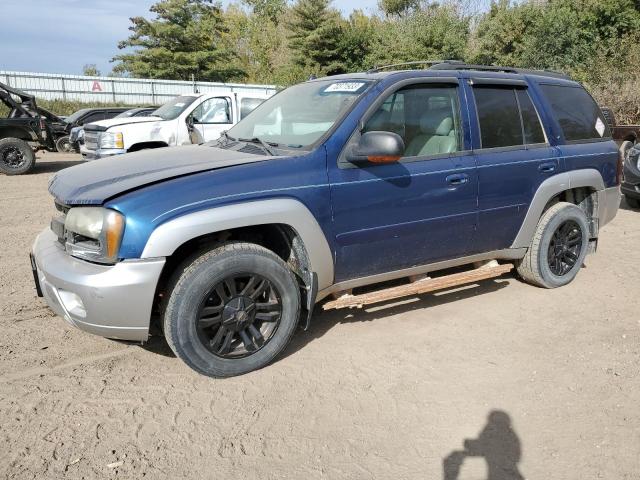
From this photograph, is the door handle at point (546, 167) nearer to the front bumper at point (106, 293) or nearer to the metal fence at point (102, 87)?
the front bumper at point (106, 293)

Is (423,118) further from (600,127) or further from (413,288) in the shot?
(600,127)

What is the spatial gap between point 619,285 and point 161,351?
163 inches

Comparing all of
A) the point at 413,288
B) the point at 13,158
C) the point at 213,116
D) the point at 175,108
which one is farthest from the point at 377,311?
the point at 13,158

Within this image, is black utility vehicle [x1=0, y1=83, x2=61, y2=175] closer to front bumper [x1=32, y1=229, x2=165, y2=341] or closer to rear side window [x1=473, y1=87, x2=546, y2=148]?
front bumper [x1=32, y1=229, x2=165, y2=341]

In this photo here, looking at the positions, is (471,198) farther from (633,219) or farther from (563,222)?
→ (633,219)

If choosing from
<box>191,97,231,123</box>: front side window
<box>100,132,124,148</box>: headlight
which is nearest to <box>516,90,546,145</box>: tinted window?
<box>191,97,231,123</box>: front side window

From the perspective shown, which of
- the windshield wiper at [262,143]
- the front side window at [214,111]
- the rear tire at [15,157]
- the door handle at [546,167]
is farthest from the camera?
the rear tire at [15,157]

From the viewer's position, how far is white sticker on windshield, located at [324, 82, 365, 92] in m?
3.89

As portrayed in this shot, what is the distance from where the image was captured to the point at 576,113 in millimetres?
4965

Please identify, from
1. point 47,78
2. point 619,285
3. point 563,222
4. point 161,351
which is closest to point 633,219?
point 619,285

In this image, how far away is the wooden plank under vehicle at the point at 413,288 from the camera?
3793 mm

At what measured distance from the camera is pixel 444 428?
2910 millimetres

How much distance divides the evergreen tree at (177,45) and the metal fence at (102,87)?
8.30 m

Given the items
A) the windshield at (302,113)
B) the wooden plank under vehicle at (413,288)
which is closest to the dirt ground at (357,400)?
the wooden plank under vehicle at (413,288)
